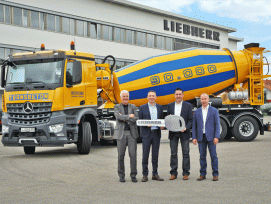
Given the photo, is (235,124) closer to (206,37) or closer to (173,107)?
(173,107)

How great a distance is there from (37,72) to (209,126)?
19.7 ft

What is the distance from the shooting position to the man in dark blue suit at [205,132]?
755cm

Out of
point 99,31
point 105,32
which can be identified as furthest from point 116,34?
point 99,31

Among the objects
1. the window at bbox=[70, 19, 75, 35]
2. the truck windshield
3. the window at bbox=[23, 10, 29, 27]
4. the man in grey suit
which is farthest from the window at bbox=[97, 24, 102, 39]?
the man in grey suit

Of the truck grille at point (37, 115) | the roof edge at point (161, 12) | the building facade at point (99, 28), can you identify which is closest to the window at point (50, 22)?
the building facade at point (99, 28)

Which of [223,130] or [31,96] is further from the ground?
[31,96]

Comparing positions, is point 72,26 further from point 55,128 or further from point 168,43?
point 55,128

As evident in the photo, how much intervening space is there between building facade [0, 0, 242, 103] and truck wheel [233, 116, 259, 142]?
1974 centimetres

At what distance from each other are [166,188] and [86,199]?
150cm

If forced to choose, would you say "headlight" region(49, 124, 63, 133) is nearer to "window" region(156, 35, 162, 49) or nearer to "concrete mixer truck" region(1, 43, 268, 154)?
"concrete mixer truck" region(1, 43, 268, 154)

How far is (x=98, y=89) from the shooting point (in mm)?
13984

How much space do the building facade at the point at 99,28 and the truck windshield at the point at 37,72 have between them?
737 inches

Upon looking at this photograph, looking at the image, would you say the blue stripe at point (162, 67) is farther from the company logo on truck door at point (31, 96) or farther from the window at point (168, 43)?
the window at point (168, 43)

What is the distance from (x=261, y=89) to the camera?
16.5 m
